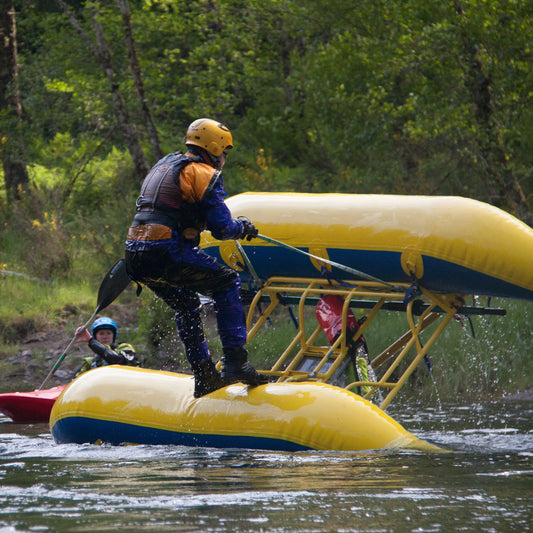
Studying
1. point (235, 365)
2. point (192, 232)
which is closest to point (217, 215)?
point (192, 232)

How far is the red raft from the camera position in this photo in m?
8.90

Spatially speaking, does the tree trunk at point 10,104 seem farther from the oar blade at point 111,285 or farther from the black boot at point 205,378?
the black boot at point 205,378

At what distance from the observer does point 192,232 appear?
20.8ft

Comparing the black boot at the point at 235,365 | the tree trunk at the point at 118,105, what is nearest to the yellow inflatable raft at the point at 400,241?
the black boot at the point at 235,365

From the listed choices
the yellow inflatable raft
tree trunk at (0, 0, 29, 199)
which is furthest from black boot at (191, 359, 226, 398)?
tree trunk at (0, 0, 29, 199)

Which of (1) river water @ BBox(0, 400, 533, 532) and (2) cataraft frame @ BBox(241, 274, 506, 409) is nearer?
(1) river water @ BBox(0, 400, 533, 532)

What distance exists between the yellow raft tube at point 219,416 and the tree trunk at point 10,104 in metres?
10.8

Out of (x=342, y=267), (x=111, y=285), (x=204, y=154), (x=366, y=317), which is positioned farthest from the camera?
(x=111, y=285)

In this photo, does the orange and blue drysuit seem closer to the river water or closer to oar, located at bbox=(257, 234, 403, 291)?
oar, located at bbox=(257, 234, 403, 291)

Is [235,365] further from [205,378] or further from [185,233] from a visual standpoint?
[185,233]

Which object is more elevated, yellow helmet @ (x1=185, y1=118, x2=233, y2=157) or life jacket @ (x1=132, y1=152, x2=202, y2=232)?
yellow helmet @ (x1=185, y1=118, x2=233, y2=157)

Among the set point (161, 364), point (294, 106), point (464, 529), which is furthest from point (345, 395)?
point (294, 106)

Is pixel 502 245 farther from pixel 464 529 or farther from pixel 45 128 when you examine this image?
pixel 45 128

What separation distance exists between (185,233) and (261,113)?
1190 centimetres
